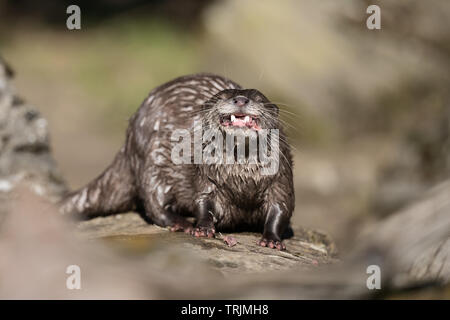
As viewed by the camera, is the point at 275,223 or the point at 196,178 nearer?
the point at 275,223

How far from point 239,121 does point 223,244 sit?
56 centimetres

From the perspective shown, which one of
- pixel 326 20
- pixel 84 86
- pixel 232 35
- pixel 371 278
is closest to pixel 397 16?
pixel 326 20

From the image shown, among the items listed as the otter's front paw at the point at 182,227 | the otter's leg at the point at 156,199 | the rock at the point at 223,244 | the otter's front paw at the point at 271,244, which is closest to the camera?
the rock at the point at 223,244

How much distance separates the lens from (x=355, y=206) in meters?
7.75

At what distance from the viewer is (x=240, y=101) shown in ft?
10.4

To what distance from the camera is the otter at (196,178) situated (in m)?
3.31

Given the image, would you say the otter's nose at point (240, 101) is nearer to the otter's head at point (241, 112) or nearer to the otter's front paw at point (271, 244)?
the otter's head at point (241, 112)

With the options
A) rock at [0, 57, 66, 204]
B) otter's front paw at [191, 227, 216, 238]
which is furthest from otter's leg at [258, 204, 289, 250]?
rock at [0, 57, 66, 204]

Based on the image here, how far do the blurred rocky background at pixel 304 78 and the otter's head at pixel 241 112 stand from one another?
141 inches

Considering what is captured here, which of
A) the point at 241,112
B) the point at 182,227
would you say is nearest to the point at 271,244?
the point at 182,227

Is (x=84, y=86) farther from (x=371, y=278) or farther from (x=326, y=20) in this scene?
(x=371, y=278)

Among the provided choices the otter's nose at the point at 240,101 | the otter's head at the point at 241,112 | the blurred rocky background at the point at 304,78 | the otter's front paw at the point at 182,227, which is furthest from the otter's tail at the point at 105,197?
the blurred rocky background at the point at 304,78

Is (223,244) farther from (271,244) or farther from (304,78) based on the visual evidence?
(304,78)

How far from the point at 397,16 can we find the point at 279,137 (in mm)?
6586
